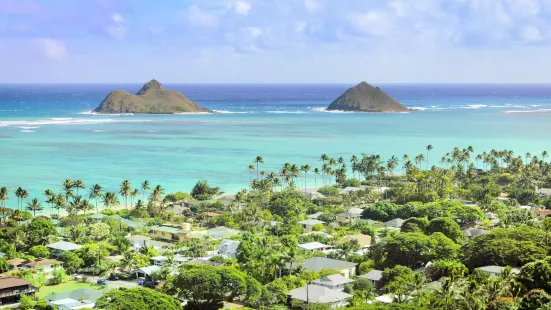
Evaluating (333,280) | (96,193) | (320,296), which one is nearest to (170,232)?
(96,193)

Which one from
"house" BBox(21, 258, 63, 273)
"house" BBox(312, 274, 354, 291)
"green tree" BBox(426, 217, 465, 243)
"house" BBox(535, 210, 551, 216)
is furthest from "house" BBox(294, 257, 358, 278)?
"house" BBox(535, 210, 551, 216)

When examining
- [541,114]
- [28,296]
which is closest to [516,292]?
[28,296]

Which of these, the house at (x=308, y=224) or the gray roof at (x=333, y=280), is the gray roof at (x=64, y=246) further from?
the house at (x=308, y=224)

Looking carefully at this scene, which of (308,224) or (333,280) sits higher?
(333,280)

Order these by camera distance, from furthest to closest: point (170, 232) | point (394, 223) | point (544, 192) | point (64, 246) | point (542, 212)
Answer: point (544, 192)
point (542, 212)
point (394, 223)
point (170, 232)
point (64, 246)

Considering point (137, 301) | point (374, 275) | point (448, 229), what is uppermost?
point (137, 301)

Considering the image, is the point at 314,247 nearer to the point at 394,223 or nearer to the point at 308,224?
the point at 308,224
